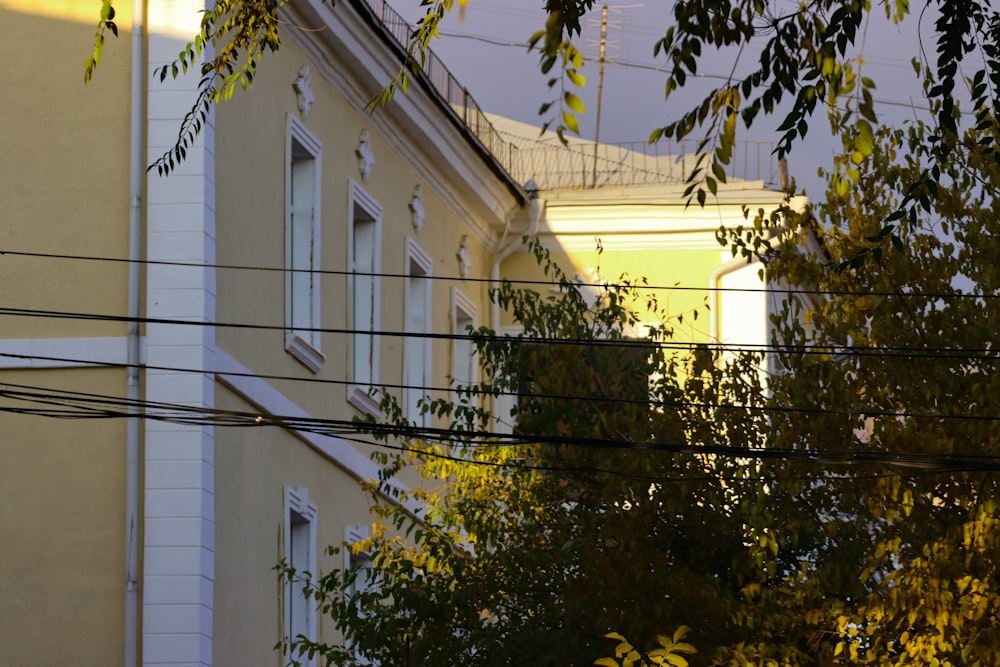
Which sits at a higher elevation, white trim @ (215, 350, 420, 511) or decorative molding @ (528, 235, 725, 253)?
decorative molding @ (528, 235, 725, 253)

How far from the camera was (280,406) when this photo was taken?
17656 mm

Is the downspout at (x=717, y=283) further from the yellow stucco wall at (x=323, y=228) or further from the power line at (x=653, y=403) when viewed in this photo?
the power line at (x=653, y=403)

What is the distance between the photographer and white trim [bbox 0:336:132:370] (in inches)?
603

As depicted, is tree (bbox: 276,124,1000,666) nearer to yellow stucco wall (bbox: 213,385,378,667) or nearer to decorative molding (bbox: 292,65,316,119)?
yellow stucco wall (bbox: 213,385,378,667)

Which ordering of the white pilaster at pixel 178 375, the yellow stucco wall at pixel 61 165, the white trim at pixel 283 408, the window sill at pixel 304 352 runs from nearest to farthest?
1. the white pilaster at pixel 178 375
2. the yellow stucco wall at pixel 61 165
3. the white trim at pixel 283 408
4. the window sill at pixel 304 352

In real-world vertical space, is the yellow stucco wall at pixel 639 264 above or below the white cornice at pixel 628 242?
below

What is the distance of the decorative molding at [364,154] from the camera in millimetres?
20344

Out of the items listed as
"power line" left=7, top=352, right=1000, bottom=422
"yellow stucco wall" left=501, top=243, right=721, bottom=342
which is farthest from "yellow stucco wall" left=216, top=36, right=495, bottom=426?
"yellow stucco wall" left=501, top=243, right=721, bottom=342

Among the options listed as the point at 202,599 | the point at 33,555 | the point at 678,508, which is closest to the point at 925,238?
the point at 678,508

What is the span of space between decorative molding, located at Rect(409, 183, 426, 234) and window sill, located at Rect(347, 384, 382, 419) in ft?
8.91

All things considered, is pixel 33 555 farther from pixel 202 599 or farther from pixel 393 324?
pixel 393 324

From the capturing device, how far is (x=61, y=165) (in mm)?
15609

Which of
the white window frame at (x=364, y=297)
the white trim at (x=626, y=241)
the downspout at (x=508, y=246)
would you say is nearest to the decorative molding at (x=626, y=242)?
the white trim at (x=626, y=241)

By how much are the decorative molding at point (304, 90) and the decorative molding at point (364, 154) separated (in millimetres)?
1575
